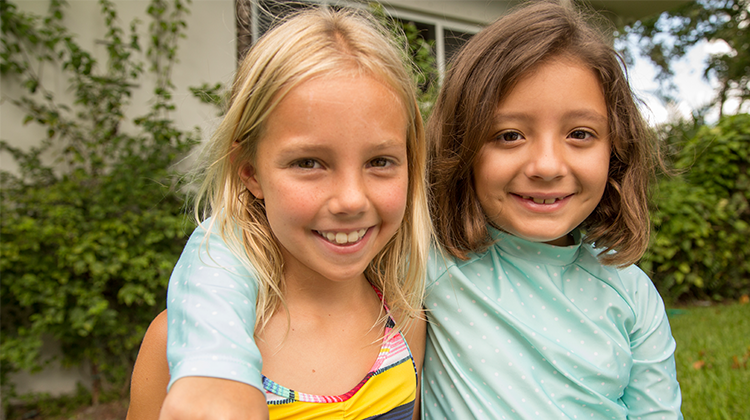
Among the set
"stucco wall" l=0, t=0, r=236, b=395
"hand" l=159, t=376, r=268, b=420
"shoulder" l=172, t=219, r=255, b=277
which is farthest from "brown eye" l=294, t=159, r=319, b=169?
"stucco wall" l=0, t=0, r=236, b=395

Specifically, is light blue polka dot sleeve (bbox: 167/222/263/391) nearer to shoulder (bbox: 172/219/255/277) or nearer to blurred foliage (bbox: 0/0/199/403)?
shoulder (bbox: 172/219/255/277)

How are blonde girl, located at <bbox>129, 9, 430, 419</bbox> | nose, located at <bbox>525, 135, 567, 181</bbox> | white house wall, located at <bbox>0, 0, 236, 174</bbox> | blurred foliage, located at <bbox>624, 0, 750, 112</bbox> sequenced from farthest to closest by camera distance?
blurred foliage, located at <bbox>624, 0, 750, 112</bbox> → white house wall, located at <bbox>0, 0, 236, 174</bbox> → nose, located at <bbox>525, 135, 567, 181</bbox> → blonde girl, located at <bbox>129, 9, 430, 419</bbox>

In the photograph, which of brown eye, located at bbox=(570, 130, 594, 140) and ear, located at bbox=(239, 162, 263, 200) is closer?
ear, located at bbox=(239, 162, 263, 200)

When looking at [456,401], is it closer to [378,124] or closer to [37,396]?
[378,124]

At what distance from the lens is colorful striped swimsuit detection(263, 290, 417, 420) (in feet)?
3.65

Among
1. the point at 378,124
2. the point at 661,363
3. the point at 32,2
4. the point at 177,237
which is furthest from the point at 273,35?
the point at 32,2

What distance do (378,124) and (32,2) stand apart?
3.91 metres

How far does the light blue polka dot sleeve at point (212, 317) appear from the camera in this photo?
858mm

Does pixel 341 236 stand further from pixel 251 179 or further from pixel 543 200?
pixel 543 200

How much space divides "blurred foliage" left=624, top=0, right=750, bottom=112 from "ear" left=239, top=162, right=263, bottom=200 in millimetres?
13425

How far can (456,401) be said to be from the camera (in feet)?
4.69

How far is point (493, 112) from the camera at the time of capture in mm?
1421

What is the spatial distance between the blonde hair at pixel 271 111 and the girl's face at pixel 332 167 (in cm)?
5

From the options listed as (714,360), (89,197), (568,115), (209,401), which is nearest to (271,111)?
(209,401)
